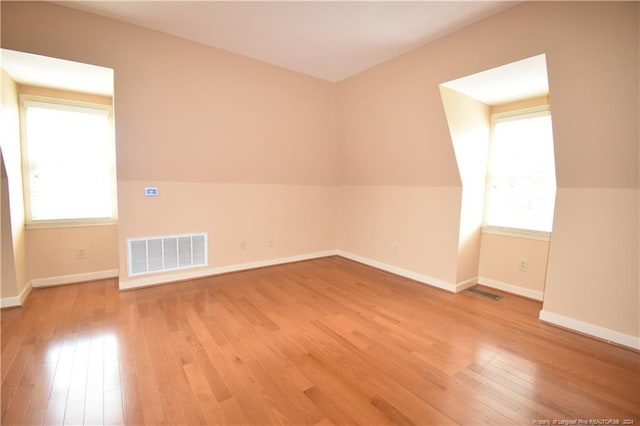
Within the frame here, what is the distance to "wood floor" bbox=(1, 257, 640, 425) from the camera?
1.71 m

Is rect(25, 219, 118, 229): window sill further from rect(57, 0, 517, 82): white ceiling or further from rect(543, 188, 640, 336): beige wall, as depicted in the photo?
rect(543, 188, 640, 336): beige wall

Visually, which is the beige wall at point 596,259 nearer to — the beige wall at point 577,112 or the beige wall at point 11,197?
the beige wall at point 577,112

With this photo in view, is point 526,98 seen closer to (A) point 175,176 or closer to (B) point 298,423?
(B) point 298,423

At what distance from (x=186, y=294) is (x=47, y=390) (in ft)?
5.33

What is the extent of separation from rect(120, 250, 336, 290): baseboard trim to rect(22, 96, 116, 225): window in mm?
970

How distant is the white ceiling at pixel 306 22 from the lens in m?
2.39

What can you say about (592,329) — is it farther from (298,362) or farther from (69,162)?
(69,162)

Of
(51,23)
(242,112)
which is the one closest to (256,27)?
(242,112)

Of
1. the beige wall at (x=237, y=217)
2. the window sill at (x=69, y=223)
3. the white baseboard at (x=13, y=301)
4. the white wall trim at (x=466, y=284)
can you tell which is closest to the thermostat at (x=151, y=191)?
the beige wall at (x=237, y=217)

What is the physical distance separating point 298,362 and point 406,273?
2.51 meters

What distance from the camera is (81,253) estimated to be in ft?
12.3

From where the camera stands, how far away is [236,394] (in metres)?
1.83

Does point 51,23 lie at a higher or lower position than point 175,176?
higher

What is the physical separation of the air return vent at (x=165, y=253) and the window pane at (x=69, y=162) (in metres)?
0.78
